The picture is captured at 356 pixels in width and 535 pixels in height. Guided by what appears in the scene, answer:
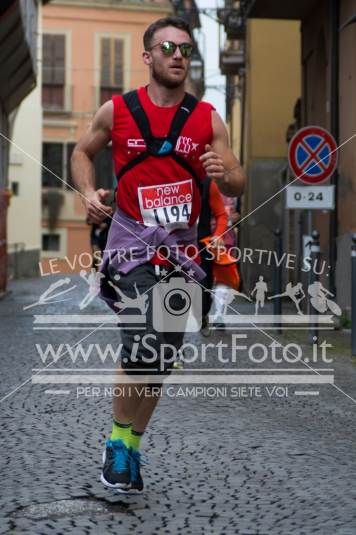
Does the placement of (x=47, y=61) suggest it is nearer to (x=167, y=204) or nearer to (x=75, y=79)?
(x=75, y=79)

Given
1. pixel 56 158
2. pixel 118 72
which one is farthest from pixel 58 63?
pixel 56 158

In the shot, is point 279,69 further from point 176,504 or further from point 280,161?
point 176,504

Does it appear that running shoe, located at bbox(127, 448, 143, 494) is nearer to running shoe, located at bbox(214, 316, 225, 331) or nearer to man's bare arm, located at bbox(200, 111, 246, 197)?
man's bare arm, located at bbox(200, 111, 246, 197)

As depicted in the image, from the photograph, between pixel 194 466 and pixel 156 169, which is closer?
pixel 156 169

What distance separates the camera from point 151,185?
17.1ft

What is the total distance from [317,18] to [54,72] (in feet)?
101

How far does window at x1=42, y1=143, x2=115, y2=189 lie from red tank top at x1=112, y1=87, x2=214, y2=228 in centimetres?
4282

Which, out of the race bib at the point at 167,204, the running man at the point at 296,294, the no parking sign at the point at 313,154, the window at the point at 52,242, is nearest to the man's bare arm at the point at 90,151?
the race bib at the point at 167,204

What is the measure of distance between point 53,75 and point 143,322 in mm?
45778

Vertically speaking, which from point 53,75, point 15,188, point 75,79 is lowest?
point 15,188

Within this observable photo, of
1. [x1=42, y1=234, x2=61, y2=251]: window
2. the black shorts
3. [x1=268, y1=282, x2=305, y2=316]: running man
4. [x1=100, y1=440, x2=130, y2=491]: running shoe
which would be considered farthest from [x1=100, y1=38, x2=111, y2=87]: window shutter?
[x1=100, y1=440, x2=130, y2=491]: running shoe

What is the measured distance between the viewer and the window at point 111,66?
50531mm

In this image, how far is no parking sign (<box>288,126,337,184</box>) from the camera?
577 inches

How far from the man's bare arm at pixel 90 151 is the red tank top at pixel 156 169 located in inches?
1.9
